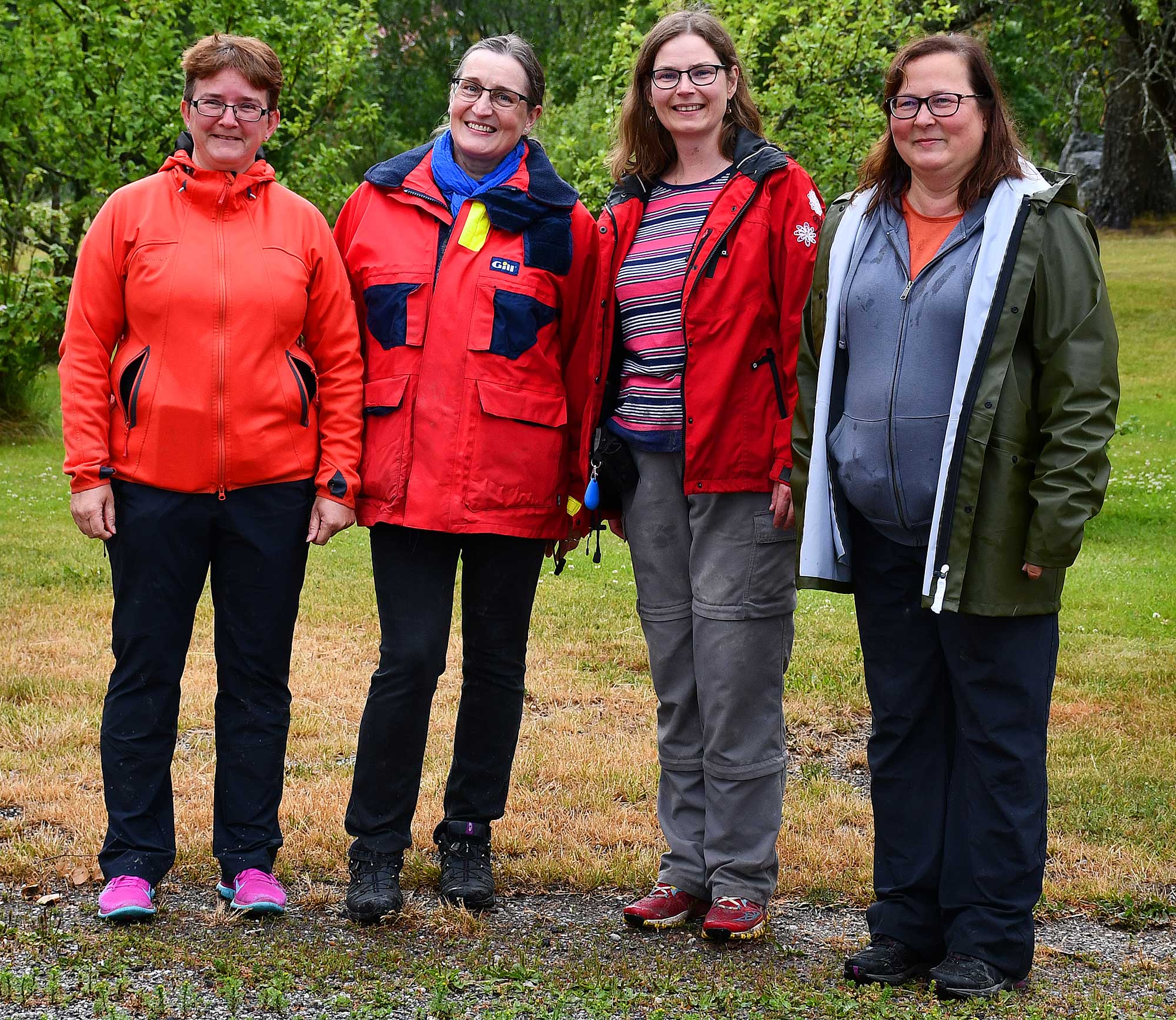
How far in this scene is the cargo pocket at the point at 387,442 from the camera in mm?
3645

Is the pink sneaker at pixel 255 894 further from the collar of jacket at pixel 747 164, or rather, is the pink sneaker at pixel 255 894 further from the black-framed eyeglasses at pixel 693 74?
the black-framed eyeglasses at pixel 693 74

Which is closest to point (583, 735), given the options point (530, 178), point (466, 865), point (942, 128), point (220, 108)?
point (466, 865)

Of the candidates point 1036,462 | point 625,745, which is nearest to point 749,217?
point 1036,462

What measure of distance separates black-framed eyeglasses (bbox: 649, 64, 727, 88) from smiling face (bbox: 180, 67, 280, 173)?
1.09 meters

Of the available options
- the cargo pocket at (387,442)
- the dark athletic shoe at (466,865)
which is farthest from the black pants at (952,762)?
the cargo pocket at (387,442)

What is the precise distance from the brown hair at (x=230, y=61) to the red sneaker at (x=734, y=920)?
2534mm

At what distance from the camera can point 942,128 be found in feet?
10.4

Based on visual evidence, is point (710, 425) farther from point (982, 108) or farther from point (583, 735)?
point (583, 735)

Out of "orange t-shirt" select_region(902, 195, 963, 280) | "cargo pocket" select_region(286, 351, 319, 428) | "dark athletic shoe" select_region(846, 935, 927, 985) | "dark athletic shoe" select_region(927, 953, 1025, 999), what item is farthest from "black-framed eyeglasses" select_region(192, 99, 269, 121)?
"dark athletic shoe" select_region(927, 953, 1025, 999)

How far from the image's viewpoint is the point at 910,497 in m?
3.21

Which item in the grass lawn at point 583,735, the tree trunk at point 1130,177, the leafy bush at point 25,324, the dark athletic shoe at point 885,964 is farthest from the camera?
the tree trunk at point 1130,177

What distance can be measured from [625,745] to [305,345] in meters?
2.45

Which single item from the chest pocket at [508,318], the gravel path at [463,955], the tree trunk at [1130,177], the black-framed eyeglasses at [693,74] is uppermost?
the tree trunk at [1130,177]

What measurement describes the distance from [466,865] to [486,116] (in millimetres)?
2195
